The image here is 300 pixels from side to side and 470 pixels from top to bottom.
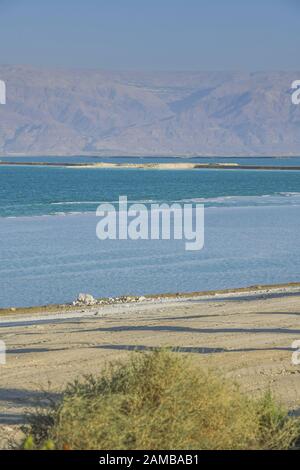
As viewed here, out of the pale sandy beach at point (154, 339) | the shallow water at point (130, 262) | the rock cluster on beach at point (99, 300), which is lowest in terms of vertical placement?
the pale sandy beach at point (154, 339)

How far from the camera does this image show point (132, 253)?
3275cm

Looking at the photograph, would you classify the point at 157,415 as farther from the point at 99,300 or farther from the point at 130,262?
the point at 130,262

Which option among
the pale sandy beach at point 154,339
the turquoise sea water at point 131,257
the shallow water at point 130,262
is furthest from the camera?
the turquoise sea water at point 131,257

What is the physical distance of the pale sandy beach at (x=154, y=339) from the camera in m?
12.1

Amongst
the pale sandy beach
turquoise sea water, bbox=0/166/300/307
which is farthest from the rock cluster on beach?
turquoise sea water, bbox=0/166/300/307

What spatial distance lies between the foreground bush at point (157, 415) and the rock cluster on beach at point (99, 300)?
1384 centimetres

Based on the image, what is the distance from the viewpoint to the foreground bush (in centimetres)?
626

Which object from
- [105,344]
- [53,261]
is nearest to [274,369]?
[105,344]

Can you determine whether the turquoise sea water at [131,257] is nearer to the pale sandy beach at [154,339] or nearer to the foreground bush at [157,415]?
the pale sandy beach at [154,339]

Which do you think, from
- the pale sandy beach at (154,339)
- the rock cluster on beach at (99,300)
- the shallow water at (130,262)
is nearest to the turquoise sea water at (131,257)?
the shallow water at (130,262)

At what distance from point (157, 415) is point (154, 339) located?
8924 mm

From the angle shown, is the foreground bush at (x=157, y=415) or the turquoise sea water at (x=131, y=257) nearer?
the foreground bush at (x=157, y=415)

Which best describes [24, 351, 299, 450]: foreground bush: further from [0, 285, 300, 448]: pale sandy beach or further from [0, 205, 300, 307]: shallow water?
[0, 205, 300, 307]: shallow water

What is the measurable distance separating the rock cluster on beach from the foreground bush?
13842 millimetres
